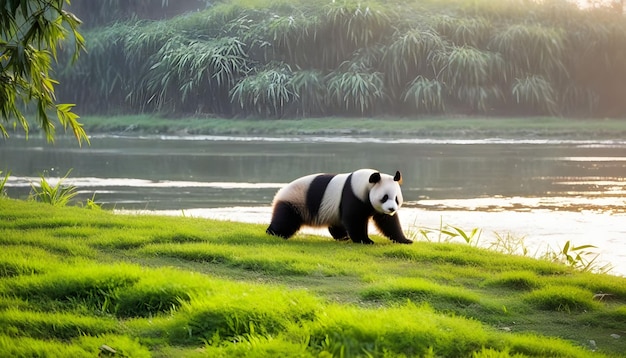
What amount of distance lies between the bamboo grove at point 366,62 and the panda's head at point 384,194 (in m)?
18.6

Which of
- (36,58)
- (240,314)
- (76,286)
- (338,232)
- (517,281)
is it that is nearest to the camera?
(240,314)

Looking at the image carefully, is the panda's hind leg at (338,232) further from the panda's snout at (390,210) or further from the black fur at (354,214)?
the panda's snout at (390,210)

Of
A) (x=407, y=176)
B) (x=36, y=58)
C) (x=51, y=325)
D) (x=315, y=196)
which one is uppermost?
(x=36, y=58)

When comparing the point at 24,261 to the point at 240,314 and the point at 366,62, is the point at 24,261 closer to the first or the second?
the point at 240,314

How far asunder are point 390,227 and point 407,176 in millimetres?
7887

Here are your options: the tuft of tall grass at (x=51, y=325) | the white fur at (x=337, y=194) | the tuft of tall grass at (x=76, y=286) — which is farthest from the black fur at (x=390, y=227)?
the tuft of tall grass at (x=51, y=325)

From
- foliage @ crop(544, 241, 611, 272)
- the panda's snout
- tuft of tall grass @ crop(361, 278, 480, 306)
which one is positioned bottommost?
foliage @ crop(544, 241, 611, 272)

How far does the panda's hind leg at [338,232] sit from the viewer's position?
26.8 feet

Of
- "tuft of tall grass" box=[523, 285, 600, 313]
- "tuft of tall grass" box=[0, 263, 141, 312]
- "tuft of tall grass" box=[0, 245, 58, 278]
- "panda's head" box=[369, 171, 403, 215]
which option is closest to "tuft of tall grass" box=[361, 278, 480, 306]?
"tuft of tall grass" box=[523, 285, 600, 313]

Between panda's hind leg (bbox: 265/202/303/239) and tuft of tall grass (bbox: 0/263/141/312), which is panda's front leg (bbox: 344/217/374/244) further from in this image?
tuft of tall grass (bbox: 0/263/141/312)

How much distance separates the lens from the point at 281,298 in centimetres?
494

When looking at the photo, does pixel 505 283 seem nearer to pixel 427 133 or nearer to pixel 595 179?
pixel 595 179

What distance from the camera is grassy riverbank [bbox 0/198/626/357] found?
4.44m

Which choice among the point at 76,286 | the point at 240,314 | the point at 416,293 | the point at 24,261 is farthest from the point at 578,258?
the point at 24,261
